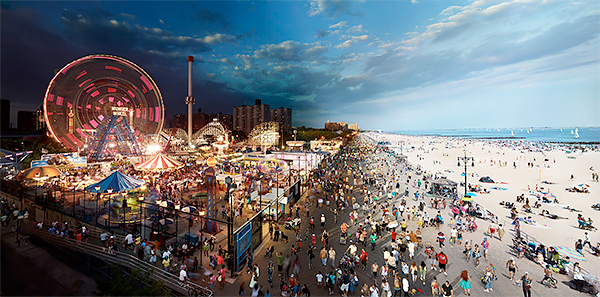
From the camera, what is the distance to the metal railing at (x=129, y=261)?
885 cm

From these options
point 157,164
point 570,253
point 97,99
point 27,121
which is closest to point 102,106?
point 97,99

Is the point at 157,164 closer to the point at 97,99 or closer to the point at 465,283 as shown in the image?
the point at 97,99

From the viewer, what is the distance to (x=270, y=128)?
58.6 m

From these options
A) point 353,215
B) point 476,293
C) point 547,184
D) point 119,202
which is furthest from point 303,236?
point 547,184

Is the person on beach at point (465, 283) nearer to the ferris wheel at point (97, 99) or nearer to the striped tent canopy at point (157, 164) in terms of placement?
the striped tent canopy at point (157, 164)

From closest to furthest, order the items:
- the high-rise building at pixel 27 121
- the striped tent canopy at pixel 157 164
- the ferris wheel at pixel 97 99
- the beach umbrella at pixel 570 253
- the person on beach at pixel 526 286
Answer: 1. the person on beach at pixel 526 286
2. the beach umbrella at pixel 570 253
3. the striped tent canopy at pixel 157 164
4. the ferris wheel at pixel 97 99
5. the high-rise building at pixel 27 121

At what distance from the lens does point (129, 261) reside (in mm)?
10156

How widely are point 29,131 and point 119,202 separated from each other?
4867 inches

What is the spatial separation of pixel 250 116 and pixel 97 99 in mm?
112992

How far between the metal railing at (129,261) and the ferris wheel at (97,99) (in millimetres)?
20410

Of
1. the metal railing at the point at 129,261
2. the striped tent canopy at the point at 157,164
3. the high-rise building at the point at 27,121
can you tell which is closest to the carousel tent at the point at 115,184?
the metal railing at the point at 129,261

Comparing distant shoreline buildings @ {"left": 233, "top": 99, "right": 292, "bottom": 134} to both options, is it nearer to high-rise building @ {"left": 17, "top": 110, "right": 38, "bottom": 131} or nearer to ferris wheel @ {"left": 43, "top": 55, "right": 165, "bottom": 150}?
high-rise building @ {"left": 17, "top": 110, "right": 38, "bottom": 131}

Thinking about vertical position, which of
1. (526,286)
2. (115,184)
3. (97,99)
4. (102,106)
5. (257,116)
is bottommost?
(526,286)

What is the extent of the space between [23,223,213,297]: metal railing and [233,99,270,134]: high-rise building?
391ft
